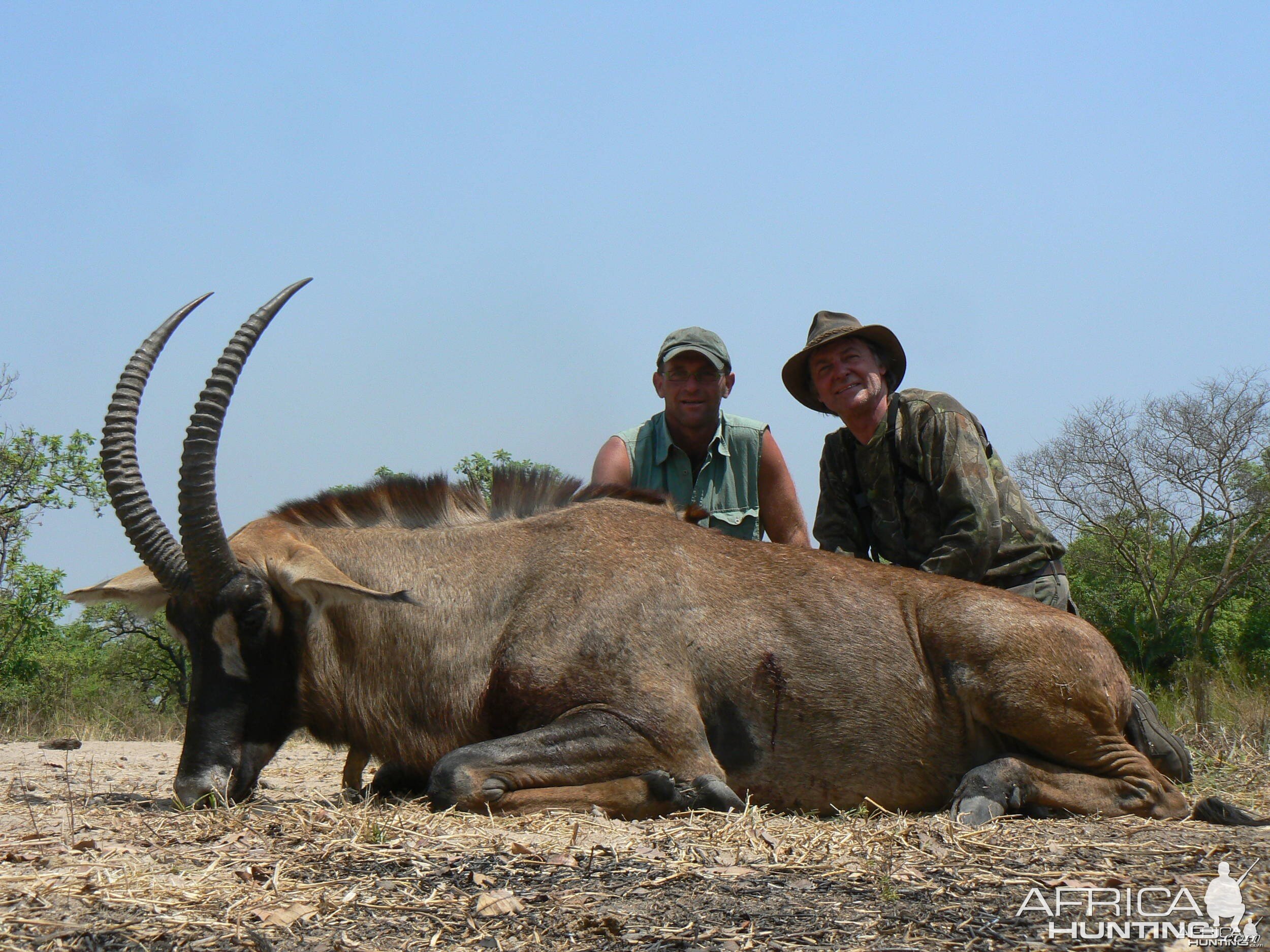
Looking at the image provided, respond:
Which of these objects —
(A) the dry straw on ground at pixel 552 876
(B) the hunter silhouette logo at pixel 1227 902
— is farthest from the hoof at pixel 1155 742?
(B) the hunter silhouette logo at pixel 1227 902

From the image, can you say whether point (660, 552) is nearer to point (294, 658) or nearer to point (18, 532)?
point (294, 658)

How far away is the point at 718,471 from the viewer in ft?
30.7

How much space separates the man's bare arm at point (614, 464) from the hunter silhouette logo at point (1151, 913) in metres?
5.87

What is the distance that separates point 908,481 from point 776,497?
2.13 m

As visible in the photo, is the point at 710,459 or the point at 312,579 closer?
the point at 312,579

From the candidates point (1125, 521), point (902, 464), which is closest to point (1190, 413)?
point (1125, 521)

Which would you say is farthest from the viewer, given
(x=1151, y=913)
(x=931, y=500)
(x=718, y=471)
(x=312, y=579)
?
(x=718, y=471)

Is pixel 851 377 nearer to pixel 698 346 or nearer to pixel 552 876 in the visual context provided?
pixel 698 346

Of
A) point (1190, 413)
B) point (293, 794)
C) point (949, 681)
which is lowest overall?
point (293, 794)

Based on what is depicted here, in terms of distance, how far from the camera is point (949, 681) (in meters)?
5.87

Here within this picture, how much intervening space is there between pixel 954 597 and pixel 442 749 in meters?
2.79

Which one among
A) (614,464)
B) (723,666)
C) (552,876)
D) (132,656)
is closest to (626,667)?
(723,666)

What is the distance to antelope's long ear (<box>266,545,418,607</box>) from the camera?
5531 millimetres

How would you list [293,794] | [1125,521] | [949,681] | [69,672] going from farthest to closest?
[1125,521] < [69,672] < [293,794] < [949,681]
